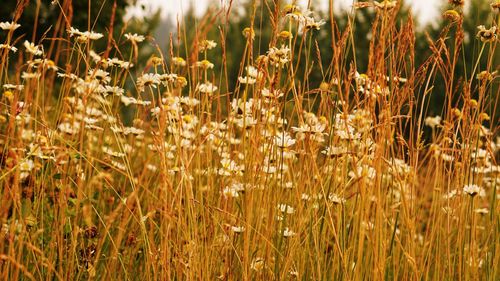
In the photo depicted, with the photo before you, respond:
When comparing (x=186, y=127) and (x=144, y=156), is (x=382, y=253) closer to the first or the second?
(x=186, y=127)

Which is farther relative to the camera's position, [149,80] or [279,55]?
[149,80]

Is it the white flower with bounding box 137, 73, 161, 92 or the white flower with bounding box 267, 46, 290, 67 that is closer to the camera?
the white flower with bounding box 267, 46, 290, 67

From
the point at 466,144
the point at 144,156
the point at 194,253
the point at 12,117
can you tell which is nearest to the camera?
the point at 12,117

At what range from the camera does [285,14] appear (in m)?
2.23

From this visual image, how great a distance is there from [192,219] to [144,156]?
6.55 feet

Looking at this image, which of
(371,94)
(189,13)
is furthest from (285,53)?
(189,13)

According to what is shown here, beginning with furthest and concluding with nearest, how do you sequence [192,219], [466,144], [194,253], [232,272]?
[466,144] < [232,272] < [192,219] < [194,253]

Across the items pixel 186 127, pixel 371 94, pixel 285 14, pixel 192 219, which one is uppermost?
pixel 285 14

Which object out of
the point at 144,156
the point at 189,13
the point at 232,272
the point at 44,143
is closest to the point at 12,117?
the point at 44,143

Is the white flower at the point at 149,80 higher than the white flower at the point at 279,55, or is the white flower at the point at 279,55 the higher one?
the white flower at the point at 279,55

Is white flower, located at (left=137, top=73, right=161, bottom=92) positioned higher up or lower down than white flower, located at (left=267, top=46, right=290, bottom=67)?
lower down

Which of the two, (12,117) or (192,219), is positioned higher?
(12,117)

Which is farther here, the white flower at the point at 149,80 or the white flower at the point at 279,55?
the white flower at the point at 149,80

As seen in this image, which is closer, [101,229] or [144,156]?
[101,229]
